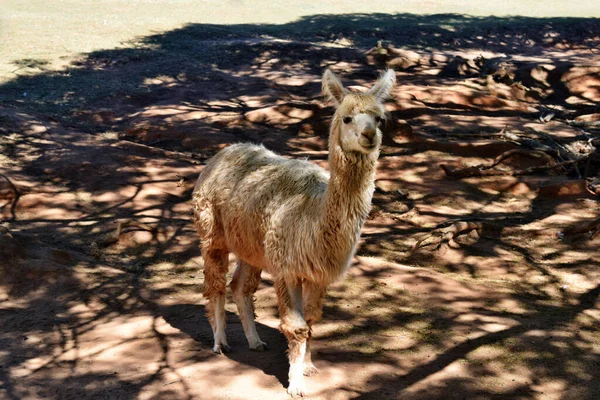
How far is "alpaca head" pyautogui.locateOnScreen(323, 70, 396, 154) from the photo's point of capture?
456 centimetres

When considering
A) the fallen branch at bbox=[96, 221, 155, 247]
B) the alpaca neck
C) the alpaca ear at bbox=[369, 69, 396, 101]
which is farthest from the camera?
the fallen branch at bbox=[96, 221, 155, 247]

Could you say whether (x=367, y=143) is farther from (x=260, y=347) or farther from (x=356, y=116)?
(x=260, y=347)

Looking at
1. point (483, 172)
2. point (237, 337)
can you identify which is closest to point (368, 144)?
point (237, 337)

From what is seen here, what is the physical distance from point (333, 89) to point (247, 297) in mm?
2212

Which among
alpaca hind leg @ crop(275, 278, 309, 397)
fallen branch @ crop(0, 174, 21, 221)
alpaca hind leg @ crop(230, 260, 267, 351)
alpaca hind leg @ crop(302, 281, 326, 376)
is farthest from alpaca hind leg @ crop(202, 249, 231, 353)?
fallen branch @ crop(0, 174, 21, 221)

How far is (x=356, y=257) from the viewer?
27.1ft

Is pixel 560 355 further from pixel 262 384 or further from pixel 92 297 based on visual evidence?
pixel 92 297

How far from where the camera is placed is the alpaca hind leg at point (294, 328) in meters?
5.07

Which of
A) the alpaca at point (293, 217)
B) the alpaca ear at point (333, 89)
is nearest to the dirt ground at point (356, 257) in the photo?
the alpaca at point (293, 217)

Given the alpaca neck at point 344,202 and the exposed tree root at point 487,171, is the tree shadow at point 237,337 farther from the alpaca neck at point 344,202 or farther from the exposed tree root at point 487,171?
the exposed tree root at point 487,171

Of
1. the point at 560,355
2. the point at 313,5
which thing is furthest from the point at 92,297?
the point at 313,5

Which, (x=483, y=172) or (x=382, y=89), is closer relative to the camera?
(x=382, y=89)

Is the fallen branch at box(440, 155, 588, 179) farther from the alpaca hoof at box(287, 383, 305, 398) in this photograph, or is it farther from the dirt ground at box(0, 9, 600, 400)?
the alpaca hoof at box(287, 383, 305, 398)

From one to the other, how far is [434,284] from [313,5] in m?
28.8
